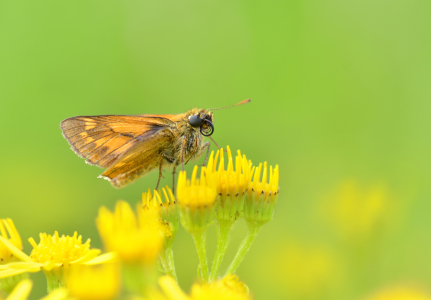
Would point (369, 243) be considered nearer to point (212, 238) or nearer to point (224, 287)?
point (212, 238)

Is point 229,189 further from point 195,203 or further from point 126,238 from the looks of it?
point 126,238

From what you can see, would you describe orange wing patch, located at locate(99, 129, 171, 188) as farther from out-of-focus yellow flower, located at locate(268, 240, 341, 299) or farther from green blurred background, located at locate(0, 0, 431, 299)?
out-of-focus yellow flower, located at locate(268, 240, 341, 299)

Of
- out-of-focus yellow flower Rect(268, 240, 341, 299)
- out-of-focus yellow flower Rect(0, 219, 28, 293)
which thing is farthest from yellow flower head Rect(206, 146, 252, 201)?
out-of-focus yellow flower Rect(268, 240, 341, 299)

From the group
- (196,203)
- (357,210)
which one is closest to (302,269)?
(357,210)

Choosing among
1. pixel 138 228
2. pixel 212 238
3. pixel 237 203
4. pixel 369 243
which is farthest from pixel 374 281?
pixel 138 228

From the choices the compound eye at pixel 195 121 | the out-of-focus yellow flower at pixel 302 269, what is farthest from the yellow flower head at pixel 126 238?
the out-of-focus yellow flower at pixel 302 269
